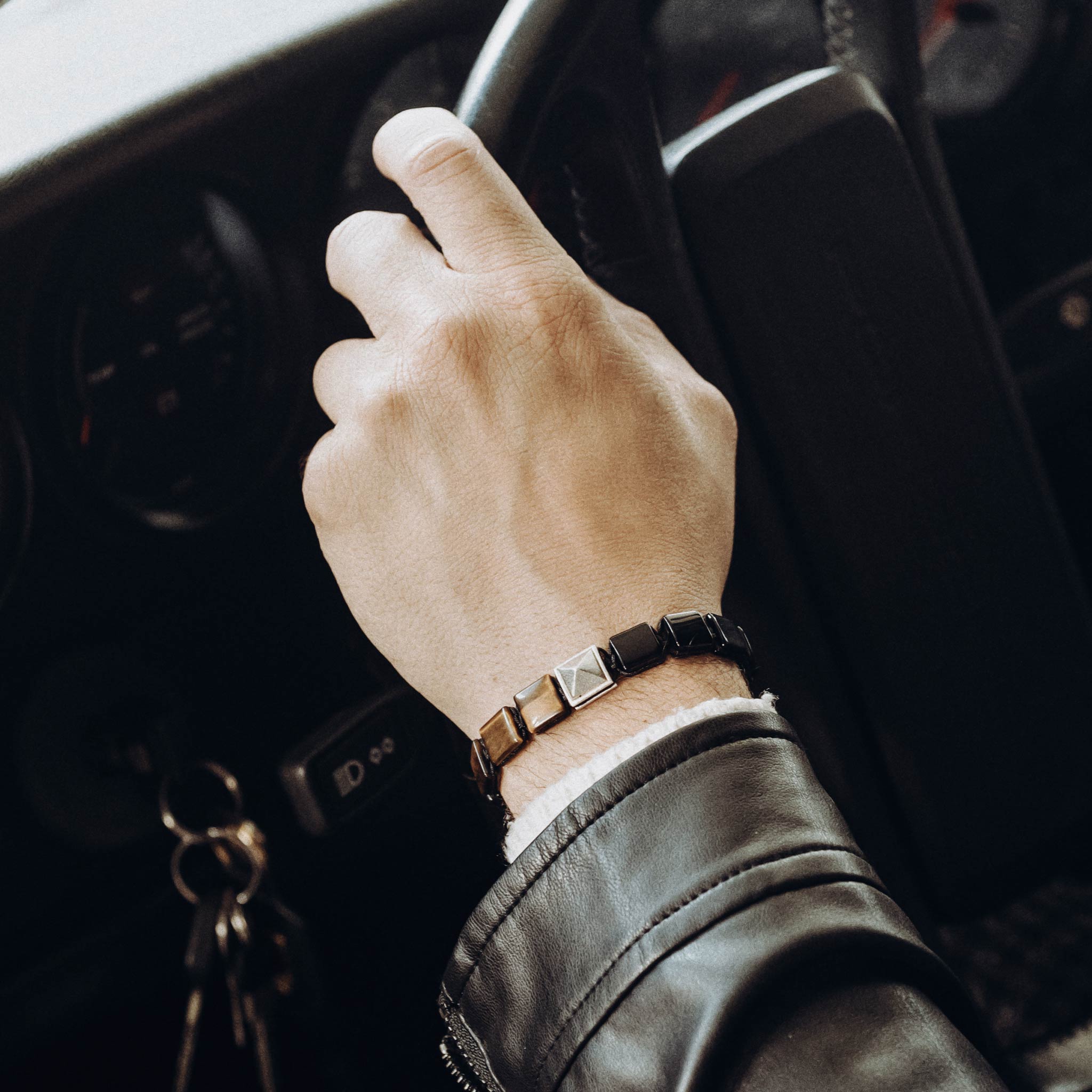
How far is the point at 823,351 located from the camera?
2.24ft

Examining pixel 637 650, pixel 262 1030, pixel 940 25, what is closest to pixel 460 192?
pixel 637 650

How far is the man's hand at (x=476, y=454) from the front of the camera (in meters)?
0.46

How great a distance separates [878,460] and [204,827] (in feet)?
1.77

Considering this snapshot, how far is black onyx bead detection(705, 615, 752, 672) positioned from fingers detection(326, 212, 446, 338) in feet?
0.68

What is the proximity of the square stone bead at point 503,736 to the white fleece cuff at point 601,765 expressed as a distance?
0.02m

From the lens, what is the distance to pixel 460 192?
1.52ft

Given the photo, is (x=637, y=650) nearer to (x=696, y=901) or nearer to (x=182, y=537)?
(x=696, y=901)

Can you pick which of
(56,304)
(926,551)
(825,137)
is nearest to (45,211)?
(56,304)

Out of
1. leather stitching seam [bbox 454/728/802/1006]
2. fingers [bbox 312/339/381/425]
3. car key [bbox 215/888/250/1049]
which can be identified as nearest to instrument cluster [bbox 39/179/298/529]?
fingers [bbox 312/339/381/425]

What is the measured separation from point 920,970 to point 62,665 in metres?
0.54

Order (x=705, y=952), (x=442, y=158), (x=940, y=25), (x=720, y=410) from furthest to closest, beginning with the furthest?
(x=940, y=25), (x=720, y=410), (x=442, y=158), (x=705, y=952)

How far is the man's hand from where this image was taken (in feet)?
1.53

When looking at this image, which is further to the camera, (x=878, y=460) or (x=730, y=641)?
(x=878, y=460)

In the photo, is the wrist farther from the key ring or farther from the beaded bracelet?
the key ring
